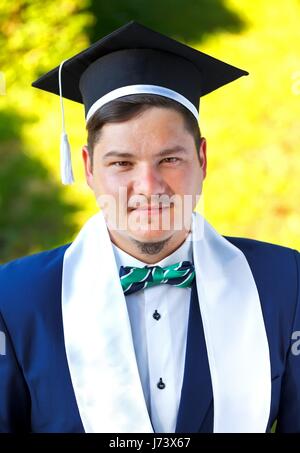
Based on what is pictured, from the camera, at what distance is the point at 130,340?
2283 mm

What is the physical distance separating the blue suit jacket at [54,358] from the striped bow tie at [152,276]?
0.24 feet

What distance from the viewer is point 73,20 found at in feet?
17.6

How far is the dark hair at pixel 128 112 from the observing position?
223cm

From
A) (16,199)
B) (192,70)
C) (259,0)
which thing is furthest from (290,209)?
(192,70)

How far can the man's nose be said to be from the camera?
86.0 inches

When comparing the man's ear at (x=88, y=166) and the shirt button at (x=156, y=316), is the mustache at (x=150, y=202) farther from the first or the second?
the shirt button at (x=156, y=316)

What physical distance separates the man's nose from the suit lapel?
0.37 meters

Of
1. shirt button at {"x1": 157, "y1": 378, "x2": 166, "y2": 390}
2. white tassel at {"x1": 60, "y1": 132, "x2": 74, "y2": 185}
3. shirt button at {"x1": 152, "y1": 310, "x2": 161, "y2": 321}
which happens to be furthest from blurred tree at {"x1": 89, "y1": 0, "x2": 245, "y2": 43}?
shirt button at {"x1": 157, "y1": 378, "x2": 166, "y2": 390}

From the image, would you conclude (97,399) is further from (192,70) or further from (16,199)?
(16,199)

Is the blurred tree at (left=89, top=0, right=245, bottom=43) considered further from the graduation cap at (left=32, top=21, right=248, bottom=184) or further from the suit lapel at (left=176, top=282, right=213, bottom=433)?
the suit lapel at (left=176, top=282, right=213, bottom=433)

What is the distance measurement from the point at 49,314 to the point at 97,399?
0.26m

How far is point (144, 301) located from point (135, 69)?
63cm

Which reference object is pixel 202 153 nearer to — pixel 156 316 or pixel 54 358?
pixel 156 316

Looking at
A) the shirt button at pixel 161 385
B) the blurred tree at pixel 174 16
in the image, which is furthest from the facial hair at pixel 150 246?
the blurred tree at pixel 174 16
